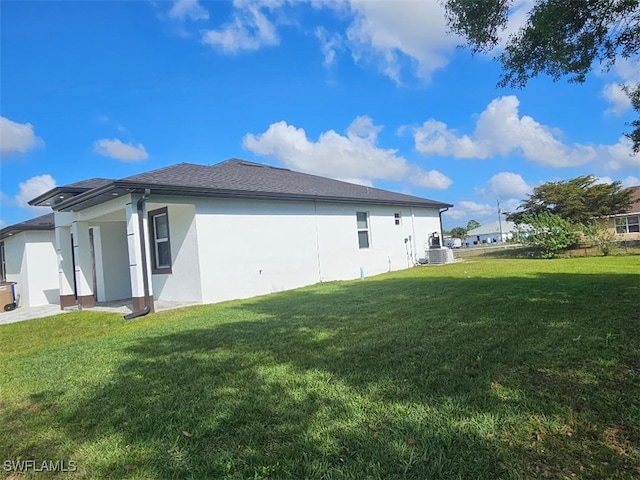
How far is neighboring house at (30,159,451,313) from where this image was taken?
368 inches

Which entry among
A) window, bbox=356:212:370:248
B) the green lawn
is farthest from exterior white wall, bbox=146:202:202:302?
window, bbox=356:212:370:248

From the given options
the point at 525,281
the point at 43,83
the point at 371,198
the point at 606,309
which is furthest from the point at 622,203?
the point at 43,83

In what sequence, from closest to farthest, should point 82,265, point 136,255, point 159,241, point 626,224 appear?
point 136,255 → point 82,265 → point 159,241 → point 626,224

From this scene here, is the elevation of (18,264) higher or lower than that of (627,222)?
higher

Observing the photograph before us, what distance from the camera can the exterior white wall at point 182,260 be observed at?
10.2 metres

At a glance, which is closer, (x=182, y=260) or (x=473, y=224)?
(x=182, y=260)

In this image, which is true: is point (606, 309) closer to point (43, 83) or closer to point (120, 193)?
point (120, 193)

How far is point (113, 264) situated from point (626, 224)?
34964 millimetres

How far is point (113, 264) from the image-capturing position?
12781 millimetres

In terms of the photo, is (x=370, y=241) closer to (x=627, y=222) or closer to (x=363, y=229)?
(x=363, y=229)

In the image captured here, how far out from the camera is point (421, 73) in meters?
12.6

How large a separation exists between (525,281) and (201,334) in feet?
25.4

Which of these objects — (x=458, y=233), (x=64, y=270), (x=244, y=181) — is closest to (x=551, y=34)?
(x=244, y=181)

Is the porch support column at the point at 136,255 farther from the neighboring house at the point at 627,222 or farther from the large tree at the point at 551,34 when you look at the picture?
the neighboring house at the point at 627,222
